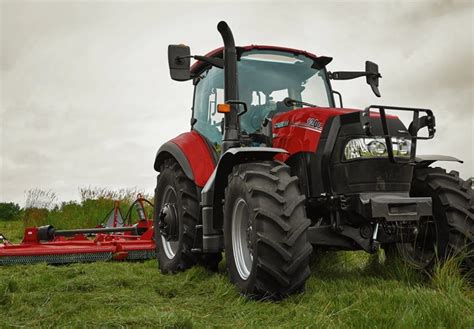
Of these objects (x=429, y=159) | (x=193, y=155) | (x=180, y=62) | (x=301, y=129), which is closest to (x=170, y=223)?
(x=193, y=155)

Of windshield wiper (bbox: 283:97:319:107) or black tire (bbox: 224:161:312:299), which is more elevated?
windshield wiper (bbox: 283:97:319:107)

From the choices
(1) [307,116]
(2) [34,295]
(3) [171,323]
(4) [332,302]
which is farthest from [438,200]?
(2) [34,295]

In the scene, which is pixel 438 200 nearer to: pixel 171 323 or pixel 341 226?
pixel 341 226

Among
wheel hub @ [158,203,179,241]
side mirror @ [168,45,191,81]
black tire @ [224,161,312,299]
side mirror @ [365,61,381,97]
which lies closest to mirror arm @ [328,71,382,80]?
side mirror @ [365,61,381,97]

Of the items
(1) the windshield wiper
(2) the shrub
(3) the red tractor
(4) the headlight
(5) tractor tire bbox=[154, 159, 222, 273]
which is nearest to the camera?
(3) the red tractor

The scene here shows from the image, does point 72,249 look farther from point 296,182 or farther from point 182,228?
point 296,182

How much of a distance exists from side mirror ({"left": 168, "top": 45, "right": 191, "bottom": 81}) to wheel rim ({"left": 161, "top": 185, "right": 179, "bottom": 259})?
1863 millimetres

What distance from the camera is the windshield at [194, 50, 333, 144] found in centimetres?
608

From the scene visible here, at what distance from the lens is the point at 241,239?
5.25 metres

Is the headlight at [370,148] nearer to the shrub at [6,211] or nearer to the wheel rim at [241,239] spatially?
the wheel rim at [241,239]

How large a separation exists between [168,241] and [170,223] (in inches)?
15.3

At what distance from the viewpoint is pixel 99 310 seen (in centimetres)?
432

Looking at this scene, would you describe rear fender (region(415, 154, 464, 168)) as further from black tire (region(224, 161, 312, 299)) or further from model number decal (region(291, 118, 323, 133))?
black tire (region(224, 161, 312, 299))

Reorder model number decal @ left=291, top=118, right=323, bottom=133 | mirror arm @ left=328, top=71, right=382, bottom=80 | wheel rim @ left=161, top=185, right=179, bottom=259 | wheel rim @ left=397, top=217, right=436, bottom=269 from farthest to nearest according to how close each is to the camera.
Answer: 1. wheel rim @ left=161, top=185, right=179, bottom=259
2. mirror arm @ left=328, top=71, right=382, bottom=80
3. wheel rim @ left=397, top=217, right=436, bottom=269
4. model number decal @ left=291, top=118, right=323, bottom=133
